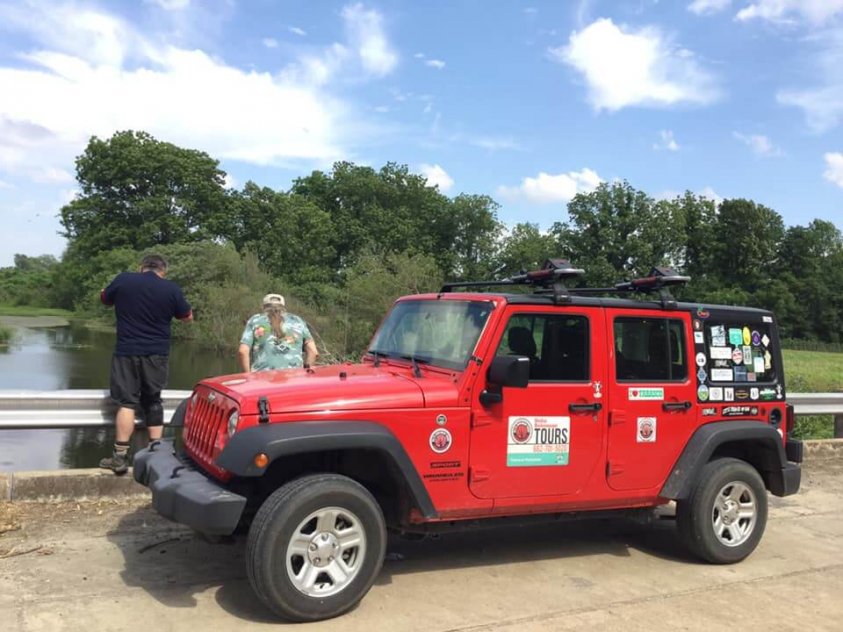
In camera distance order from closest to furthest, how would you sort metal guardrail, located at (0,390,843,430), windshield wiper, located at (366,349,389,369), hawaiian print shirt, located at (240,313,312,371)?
windshield wiper, located at (366,349,389,369) → metal guardrail, located at (0,390,843,430) → hawaiian print shirt, located at (240,313,312,371)

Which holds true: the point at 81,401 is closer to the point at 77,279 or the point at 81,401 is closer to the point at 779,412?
the point at 779,412

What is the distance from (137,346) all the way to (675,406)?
164 inches

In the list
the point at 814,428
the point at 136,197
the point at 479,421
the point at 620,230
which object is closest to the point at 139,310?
the point at 479,421

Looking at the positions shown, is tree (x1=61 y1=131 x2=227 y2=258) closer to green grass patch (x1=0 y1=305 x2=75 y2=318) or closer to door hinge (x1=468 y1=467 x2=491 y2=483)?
green grass patch (x1=0 y1=305 x2=75 y2=318)

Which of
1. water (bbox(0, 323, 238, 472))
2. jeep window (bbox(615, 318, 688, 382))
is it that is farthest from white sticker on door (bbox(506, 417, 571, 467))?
water (bbox(0, 323, 238, 472))

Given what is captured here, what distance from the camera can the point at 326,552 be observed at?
4.14 metres

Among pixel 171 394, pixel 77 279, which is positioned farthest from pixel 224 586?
pixel 77 279

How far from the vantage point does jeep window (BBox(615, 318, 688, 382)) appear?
5262 mm

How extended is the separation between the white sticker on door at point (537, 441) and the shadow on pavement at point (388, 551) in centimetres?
90

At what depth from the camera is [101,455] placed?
47.5ft

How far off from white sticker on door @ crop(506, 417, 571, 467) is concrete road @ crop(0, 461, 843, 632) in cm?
81

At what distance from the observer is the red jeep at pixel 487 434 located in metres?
4.09

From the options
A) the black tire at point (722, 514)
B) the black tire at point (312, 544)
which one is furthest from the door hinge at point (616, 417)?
the black tire at point (312, 544)

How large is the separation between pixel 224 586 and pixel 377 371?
1.61 m
